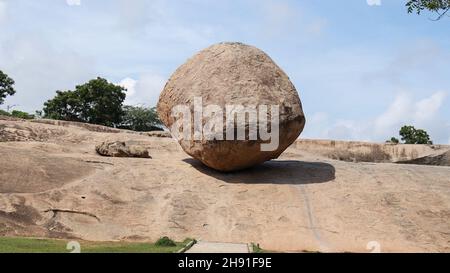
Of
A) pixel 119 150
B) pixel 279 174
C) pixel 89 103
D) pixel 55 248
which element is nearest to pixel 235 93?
pixel 279 174

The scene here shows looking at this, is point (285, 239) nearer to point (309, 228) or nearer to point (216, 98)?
point (309, 228)

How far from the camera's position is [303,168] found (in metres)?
16.2

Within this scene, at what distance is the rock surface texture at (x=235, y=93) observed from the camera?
14.7 meters

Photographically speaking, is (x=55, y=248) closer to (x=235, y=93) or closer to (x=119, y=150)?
(x=235, y=93)

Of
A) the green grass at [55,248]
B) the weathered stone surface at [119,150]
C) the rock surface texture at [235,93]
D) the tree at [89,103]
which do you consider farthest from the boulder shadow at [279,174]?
the tree at [89,103]

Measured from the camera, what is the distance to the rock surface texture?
48.1 ft

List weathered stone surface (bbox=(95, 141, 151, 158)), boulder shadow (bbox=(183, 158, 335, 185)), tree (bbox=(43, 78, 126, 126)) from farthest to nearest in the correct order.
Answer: tree (bbox=(43, 78, 126, 126)) < weathered stone surface (bbox=(95, 141, 151, 158)) < boulder shadow (bbox=(183, 158, 335, 185))

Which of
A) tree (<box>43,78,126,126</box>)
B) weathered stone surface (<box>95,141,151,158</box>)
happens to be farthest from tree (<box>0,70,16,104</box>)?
weathered stone surface (<box>95,141,151,158</box>)

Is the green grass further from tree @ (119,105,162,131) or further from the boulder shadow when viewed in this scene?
tree @ (119,105,162,131)

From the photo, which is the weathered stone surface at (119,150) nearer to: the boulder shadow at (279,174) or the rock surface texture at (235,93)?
the boulder shadow at (279,174)

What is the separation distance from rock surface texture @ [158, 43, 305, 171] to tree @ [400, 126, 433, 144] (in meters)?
24.7

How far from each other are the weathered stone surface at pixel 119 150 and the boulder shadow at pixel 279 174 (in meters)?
2.21
